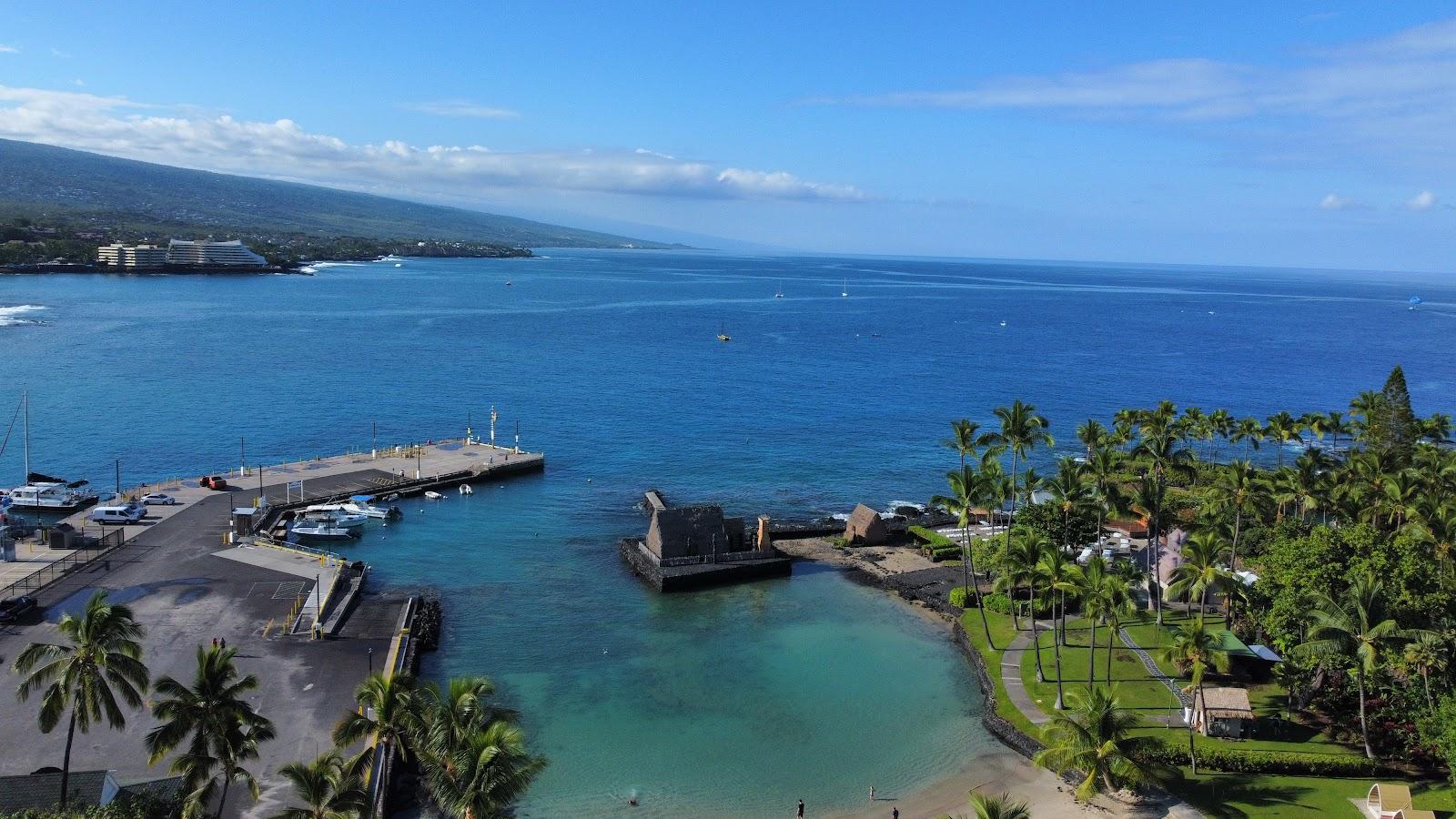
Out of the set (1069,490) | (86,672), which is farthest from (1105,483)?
(86,672)

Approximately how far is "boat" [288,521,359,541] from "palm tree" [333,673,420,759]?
38.3 metres

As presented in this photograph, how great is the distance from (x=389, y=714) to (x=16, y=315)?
181816 mm

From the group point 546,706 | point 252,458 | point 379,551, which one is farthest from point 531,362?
point 546,706

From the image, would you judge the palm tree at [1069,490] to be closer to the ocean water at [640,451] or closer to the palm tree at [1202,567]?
the palm tree at [1202,567]

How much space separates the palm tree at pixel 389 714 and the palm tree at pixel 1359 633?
99.0ft

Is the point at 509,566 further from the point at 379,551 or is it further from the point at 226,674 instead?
the point at 226,674

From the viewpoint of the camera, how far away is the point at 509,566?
59.5m

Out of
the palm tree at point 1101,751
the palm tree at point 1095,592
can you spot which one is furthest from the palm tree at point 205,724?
the palm tree at point 1095,592

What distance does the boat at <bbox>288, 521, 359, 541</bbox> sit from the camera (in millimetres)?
61469

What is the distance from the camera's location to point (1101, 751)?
31.8m

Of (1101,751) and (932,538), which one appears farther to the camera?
(932,538)

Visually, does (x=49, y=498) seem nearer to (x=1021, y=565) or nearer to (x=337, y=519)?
(x=337, y=519)

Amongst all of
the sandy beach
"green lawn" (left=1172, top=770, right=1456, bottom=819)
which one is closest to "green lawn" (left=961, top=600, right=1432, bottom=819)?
"green lawn" (left=1172, top=770, right=1456, bottom=819)

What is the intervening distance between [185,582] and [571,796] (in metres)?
26.6
